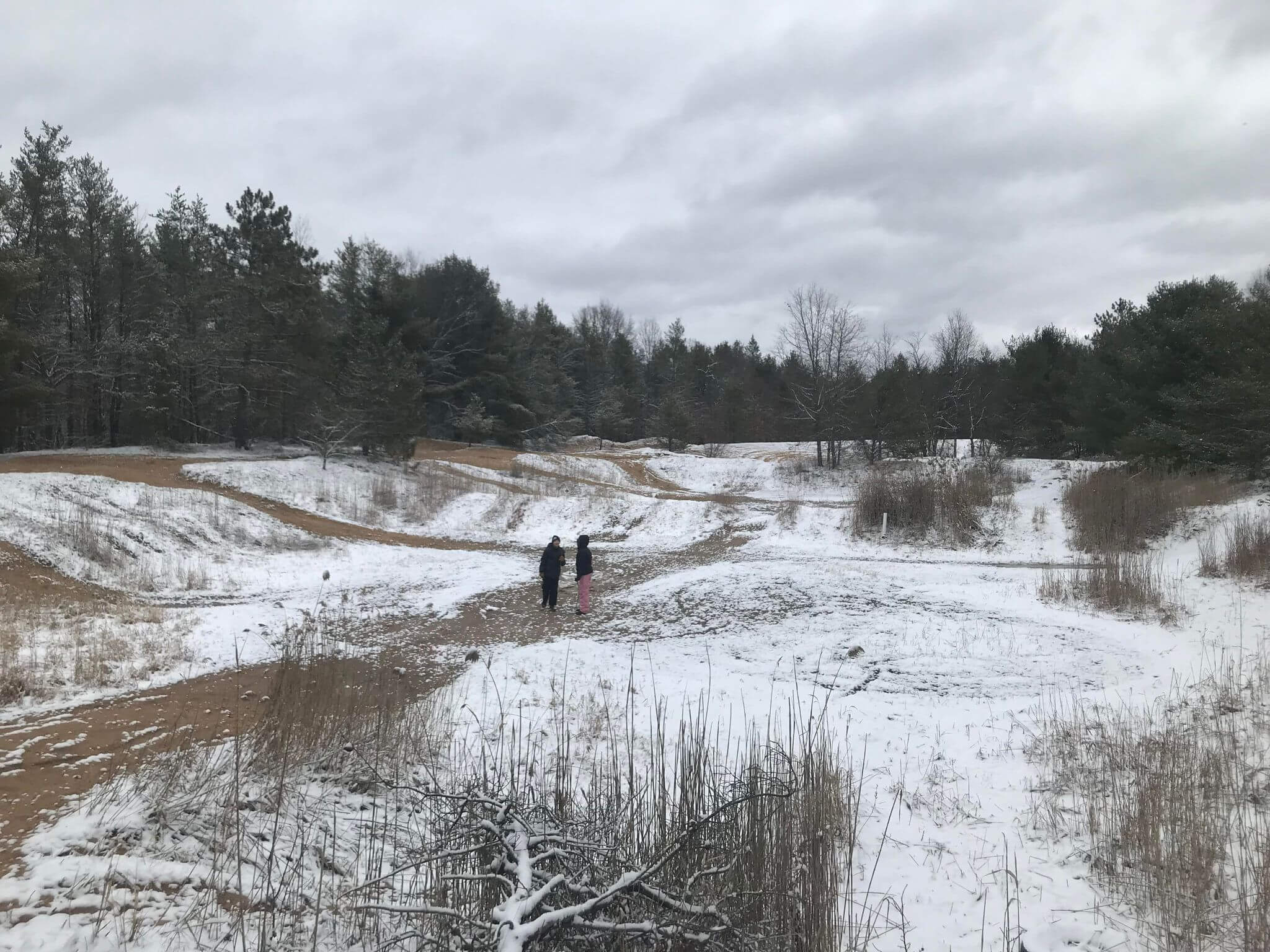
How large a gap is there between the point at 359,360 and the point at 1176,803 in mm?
33486

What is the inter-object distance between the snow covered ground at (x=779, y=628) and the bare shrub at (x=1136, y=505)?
2.05 feet

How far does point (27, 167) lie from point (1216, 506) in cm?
4236

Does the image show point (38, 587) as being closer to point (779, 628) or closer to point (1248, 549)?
point (779, 628)

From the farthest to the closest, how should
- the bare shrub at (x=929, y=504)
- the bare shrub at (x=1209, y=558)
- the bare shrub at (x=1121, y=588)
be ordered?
the bare shrub at (x=929, y=504), the bare shrub at (x=1209, y=558), the bare shrub at (x=1121, y=588)

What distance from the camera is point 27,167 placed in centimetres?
2664

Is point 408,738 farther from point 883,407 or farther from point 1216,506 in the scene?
point 883,407

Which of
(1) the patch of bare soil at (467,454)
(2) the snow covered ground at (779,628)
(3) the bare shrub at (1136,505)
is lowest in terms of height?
(2) the snow covered ground at (779,628)

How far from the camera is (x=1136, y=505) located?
1795 cm

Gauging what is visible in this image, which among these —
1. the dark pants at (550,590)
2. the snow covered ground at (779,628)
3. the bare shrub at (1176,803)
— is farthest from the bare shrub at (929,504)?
the bare shrub at (1176,803)

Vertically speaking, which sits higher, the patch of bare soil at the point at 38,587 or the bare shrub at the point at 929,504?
the bare shrub at the point at 929,504

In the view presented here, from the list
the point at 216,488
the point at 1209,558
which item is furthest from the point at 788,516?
the point at 216,488

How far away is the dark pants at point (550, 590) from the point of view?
43.2ft

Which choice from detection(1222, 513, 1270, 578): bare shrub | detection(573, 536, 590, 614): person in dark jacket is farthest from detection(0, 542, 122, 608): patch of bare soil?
detection(1222, 513, 1270, 578): bare shrub

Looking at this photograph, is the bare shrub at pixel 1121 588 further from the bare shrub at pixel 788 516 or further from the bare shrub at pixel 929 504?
the bare shrub at pixel 788 516
